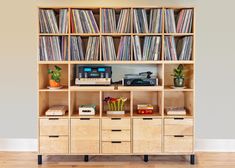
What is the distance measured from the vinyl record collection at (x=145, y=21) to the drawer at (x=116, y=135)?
114 cm

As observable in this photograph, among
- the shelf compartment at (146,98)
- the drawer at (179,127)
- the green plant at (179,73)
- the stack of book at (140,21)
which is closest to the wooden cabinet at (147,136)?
the drawer at (179,127)

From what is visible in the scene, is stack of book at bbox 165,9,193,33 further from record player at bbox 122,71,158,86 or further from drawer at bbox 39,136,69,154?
drawer at bbox 39,136,69,154

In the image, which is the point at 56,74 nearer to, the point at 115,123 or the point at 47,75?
the point at 47,75

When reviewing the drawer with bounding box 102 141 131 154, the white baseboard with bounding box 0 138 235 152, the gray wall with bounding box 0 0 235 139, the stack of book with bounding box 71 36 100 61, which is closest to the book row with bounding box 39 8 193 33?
the stack of book with bounding box 71 36 100 61

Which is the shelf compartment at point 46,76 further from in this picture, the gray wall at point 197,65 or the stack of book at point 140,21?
the stack of book at point 140,21

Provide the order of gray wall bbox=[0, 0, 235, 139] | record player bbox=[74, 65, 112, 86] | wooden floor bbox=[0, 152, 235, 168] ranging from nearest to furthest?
wooden floor bbox=[0, 152, 235, 168] → record player bbox=[74, 65, 112, 86] → gray wall bbox=[0, 0, 235, 139]

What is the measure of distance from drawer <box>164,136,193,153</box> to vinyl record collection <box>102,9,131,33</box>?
1295mm

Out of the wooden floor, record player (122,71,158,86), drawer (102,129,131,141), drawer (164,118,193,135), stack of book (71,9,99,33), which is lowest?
the wooden floor

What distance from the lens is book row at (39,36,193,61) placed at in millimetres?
3607

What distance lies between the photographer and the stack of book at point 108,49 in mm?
3625

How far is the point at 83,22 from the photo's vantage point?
11.8 feet

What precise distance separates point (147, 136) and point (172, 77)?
0.83 meters

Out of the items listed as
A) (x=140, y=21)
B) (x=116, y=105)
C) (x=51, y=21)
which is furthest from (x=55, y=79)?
(x=140, y=21)
